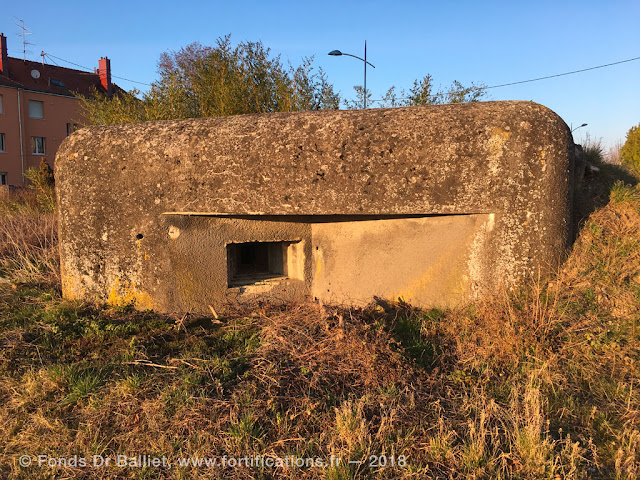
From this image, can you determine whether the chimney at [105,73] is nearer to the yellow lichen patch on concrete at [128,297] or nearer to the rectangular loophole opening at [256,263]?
the rectangular loophole opening at [256,263]

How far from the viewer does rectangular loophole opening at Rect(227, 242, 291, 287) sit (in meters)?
4.16

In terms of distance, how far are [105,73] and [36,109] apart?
4846 mm

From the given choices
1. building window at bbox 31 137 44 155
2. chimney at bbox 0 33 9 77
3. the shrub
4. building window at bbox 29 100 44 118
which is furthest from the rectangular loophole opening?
chimney at bbox 0 33 9 77

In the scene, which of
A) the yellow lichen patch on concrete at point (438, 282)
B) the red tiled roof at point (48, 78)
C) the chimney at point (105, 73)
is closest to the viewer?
the yellow lichen patch on concrete at point (438, 282)

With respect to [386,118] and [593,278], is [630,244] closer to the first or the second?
[593,278]

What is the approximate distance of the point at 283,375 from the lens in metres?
2.57

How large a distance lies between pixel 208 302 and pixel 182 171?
120 centimetres

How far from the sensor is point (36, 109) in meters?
23.4

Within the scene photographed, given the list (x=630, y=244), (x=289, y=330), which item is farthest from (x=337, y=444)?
(x=630, y=244)

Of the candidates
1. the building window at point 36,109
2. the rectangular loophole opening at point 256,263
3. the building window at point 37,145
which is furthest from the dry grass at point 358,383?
the building window at point 36,109

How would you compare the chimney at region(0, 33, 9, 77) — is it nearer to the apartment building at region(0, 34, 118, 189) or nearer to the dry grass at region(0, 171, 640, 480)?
the apartment building at region(0, 34, 118, 189)

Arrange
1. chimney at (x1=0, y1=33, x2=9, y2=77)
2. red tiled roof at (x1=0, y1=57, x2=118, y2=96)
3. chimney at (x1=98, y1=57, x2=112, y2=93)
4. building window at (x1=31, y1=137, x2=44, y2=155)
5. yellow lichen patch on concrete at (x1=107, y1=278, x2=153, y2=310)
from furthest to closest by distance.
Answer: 1. chimney at (x1=98, y1=57, x2=112, y2=93)
2. building window at (x1=31, y1=137, x2=44, y2=155)
3. red tiled roof at (x1=0, y1=57, x2=118, y2=96)
4. chimney at (x1=0, y1=33, x2=9, y2=77)
5. yellow lichen patch on concrete at (x1=107, y1=278, x2=153, y2=310)

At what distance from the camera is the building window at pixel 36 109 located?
23.1 metres

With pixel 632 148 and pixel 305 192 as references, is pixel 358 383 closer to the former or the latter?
pixel 305 192
